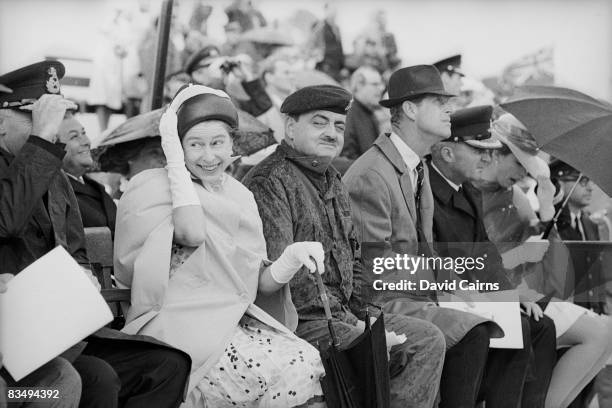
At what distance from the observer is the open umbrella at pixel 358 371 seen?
4.77 meters

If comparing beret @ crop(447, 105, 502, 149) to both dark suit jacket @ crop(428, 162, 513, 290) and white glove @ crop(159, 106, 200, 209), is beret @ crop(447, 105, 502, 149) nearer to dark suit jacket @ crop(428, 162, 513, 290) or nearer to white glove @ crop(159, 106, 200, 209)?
dark suit jacket @ crop(428, 162, 513, 290)

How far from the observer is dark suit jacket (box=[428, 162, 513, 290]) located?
6477 millimetres

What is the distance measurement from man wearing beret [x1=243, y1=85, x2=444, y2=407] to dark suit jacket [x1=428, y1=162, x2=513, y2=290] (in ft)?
2.70

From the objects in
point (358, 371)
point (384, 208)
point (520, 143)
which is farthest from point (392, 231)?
point (520, 143)

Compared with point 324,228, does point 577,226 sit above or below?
below

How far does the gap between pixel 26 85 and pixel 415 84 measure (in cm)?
243

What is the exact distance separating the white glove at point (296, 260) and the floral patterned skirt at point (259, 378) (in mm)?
371

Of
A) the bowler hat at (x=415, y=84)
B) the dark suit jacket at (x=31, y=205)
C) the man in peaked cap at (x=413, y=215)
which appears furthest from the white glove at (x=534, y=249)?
the dark suit jacket at (x=31, y=205)

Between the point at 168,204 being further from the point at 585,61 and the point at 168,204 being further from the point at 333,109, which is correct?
the point at 585,61

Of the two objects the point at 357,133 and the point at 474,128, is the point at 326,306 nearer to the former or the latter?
the point at 474,128

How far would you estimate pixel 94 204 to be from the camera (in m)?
5.88

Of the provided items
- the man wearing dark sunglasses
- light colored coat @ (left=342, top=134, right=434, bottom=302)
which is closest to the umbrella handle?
light colored coat @ (left=342, top=134, right=434, bottom=302)

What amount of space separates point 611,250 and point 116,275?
3.39m

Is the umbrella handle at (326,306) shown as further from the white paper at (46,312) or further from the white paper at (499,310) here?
the white paper at (499,310)
